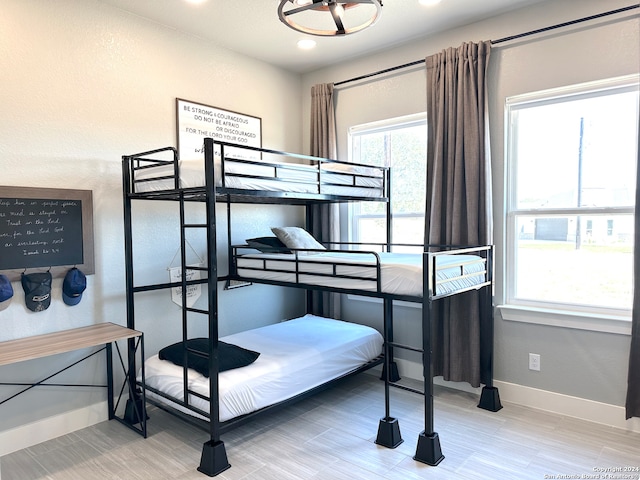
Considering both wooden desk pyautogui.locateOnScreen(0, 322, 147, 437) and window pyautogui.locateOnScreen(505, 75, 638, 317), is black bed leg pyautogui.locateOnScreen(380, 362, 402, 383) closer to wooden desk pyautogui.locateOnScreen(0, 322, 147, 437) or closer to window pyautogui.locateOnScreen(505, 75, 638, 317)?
window pyautogui.locateOnScreen(505, 75, 638, 317)

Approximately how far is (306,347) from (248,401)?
63cm

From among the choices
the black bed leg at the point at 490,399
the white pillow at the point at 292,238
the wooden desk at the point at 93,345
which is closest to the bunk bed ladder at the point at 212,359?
the wooden desk at the point at 93,345

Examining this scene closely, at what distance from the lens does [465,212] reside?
317 cm

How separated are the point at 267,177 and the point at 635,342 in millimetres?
2332

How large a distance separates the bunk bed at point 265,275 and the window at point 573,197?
367 mm

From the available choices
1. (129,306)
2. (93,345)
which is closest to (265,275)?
(129,306)

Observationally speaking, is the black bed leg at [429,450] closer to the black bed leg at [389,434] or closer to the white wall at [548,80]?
the black bed leg at [389,434]

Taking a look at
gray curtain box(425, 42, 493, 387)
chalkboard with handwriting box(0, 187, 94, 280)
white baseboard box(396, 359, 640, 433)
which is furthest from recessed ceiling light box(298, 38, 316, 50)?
white baseboard box(396, 359, 640, 433)

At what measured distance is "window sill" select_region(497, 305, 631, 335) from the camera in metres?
2.68

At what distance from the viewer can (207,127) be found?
11.3 ft

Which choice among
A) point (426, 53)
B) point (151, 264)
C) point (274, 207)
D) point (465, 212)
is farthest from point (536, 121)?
point (151, 264)

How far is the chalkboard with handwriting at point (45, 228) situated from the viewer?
8.04ft

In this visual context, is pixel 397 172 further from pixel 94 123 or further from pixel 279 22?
pixel 94 123

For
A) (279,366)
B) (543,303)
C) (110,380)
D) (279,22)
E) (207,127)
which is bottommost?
(110,380)
